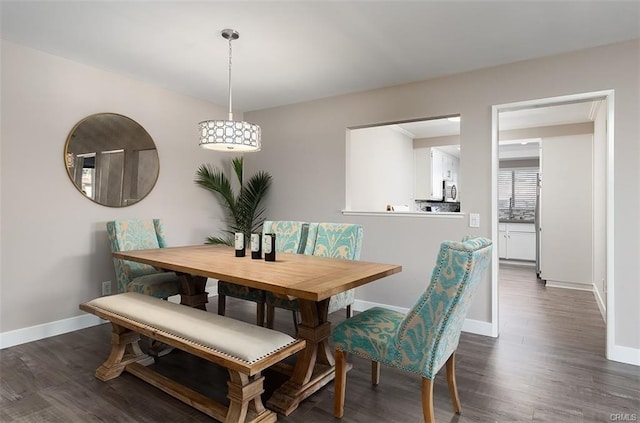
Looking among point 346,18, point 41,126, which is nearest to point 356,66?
point 346,18

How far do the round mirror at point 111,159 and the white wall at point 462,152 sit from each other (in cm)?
144

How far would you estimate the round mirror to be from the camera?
3217mm

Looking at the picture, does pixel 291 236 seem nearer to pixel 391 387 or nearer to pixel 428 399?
pixel 391 387

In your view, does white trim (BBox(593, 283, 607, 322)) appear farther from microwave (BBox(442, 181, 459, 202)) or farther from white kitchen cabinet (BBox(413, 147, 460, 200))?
microwave (BBox(442, 181, 459, 202))

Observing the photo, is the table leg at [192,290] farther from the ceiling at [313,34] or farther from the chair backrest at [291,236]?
the ceiling at [313,34]

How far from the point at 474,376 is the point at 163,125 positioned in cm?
378

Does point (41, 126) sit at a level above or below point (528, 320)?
above

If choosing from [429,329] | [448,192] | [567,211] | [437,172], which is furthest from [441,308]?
[448,192]

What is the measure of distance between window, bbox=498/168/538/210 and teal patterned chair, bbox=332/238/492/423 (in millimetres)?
6634

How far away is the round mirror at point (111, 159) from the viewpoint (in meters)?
3.22

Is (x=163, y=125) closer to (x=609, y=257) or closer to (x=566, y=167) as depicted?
(x=609, y=257)

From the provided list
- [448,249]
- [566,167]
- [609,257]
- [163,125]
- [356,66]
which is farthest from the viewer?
[566,167]

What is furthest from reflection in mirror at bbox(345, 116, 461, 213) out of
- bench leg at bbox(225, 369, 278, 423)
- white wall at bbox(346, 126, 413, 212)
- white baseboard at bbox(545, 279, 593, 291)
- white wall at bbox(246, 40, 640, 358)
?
bench leg at bbox(225, 369, 278, 423)

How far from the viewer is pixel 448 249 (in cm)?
149
